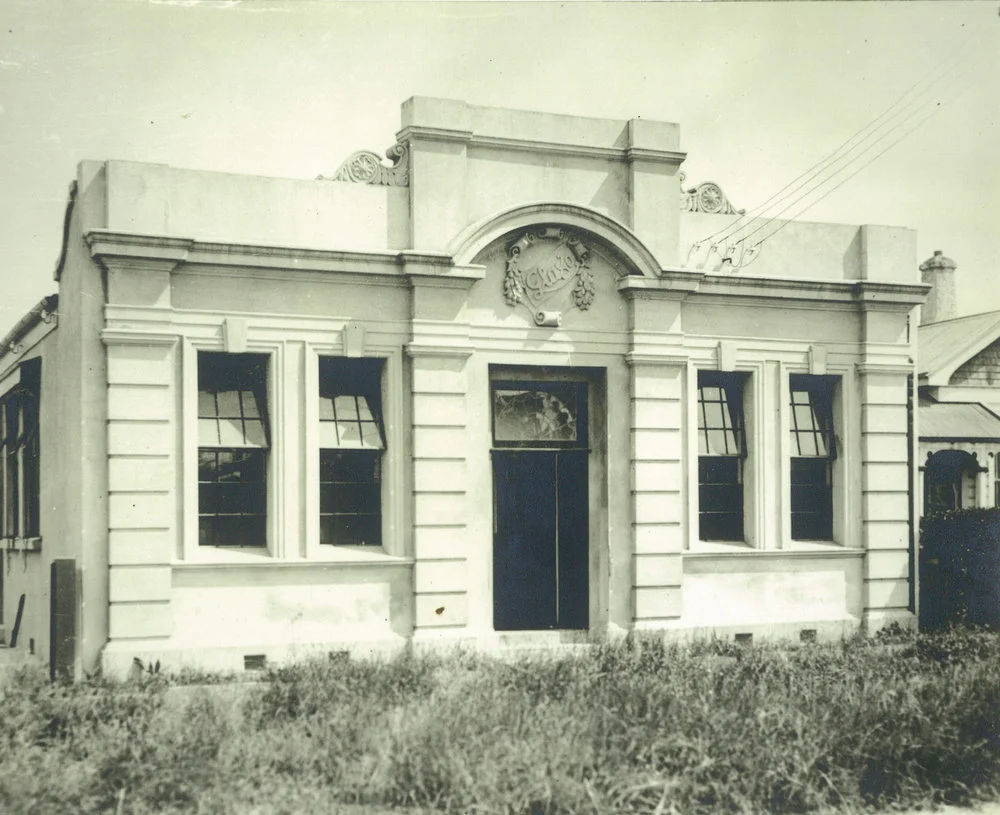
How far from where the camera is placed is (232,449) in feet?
39.1

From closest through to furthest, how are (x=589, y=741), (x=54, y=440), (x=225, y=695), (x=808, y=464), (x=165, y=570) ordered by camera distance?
(x=589, y=741)
(x=225, y=695)
(x=165, y=570)
(x=54, y=440)
(x=808, y=464)

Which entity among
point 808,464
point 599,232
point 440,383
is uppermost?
point 599,232

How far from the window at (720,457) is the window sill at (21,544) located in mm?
8761

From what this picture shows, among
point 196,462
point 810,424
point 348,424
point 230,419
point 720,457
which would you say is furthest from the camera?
point 810,424

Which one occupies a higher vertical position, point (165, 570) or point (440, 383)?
point (440, 383)

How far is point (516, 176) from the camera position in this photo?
12859 millimetres

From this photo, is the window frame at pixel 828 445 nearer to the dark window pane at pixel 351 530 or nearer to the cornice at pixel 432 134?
the cornice at pixel 432 134

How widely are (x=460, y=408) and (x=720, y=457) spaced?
3.86 metres

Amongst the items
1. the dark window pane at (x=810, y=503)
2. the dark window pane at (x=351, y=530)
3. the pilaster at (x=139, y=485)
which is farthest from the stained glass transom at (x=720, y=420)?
the pilaster at (x=139, y=485)

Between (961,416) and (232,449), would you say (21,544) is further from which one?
(961,416)

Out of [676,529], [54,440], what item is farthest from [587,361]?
[54,440]

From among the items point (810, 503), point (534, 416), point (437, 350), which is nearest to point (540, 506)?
point (534, 416)

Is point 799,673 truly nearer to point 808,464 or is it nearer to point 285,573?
point 808,464

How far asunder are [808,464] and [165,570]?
8619 millimetres
